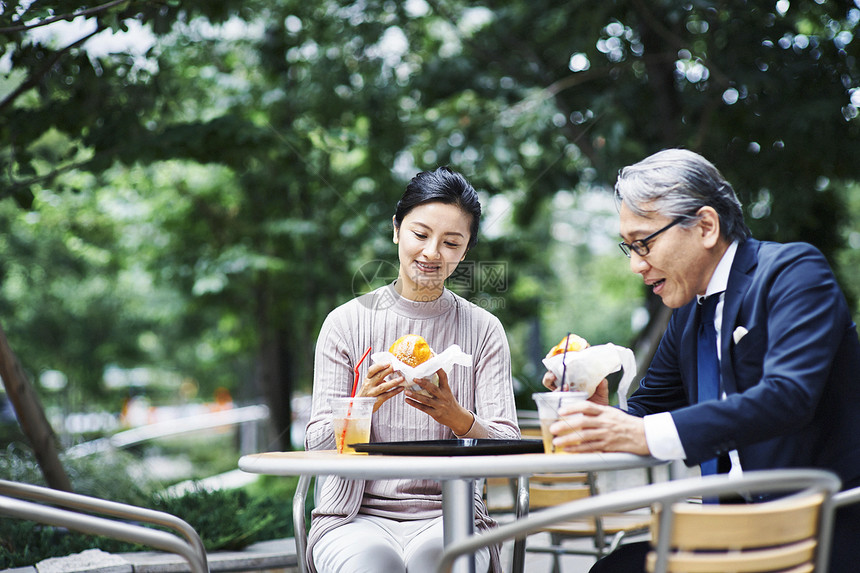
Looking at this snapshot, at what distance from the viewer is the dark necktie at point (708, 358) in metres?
2.08

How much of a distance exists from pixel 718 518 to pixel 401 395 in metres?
1.39

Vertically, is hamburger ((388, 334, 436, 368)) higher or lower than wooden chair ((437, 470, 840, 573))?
higher

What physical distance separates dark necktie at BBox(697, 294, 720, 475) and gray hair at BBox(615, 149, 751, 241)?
192 millimetres

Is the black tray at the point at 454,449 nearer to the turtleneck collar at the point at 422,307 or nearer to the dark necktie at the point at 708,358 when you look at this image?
the dark necktie at the point at 708,358

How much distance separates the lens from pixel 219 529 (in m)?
3.73

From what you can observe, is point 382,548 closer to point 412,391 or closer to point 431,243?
point 412,391

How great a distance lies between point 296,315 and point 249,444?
5.30ft

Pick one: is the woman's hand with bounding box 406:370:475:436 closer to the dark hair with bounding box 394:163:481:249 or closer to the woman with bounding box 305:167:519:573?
the woman with bounding box 305:167:519:573

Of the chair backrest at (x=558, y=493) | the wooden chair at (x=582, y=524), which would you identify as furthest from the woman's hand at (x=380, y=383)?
the chair backrest at (x=558, y=493)

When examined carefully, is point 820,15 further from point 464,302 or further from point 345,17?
point 464,302

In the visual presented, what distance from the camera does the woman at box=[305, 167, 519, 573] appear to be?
229 centimetres

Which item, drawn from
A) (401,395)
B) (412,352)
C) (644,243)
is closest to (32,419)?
(401,395)

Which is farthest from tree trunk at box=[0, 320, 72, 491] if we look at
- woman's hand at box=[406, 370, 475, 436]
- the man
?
the man

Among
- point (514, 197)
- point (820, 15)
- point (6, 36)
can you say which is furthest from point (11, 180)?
point (820, 15)
